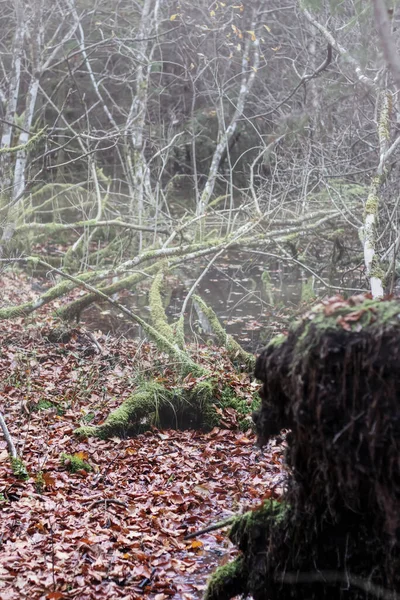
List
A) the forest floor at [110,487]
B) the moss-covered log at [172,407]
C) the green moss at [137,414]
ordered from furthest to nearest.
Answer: the moss-covered log at [172,407], the green moss at [137,414], the forest floor at [110,487]

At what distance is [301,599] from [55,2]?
16.0 meters

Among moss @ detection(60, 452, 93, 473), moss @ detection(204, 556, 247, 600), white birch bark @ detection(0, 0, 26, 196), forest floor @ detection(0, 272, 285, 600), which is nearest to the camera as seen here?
moss @ detection(204, 556, 247, 600)

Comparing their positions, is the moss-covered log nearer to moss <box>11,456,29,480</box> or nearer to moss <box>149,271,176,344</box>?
moss <box>149,271,176,344</box>

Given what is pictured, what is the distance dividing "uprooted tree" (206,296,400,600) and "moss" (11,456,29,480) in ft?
9.06

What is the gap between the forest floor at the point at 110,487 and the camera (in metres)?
4.06

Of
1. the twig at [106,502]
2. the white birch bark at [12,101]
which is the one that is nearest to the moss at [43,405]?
the twig at [106,502]

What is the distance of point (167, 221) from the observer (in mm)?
→ 13695

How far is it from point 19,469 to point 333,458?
11.6 ft

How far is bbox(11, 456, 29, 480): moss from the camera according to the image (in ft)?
17.7

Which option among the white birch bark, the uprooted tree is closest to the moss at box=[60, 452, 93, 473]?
the uprooted tree

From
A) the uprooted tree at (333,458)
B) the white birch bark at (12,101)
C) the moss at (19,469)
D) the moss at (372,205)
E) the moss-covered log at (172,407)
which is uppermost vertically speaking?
the white birch bark at (12,101)

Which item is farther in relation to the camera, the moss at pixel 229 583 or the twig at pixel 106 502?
the twig at pixel 106 502

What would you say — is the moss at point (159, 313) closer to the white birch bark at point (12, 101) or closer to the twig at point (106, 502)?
the twig at point (106, 502)

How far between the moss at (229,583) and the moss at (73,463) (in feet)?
8.88
